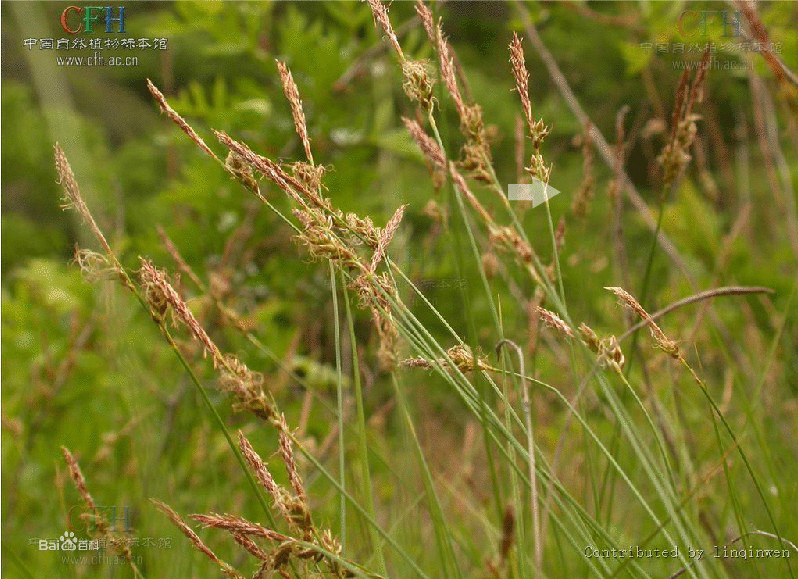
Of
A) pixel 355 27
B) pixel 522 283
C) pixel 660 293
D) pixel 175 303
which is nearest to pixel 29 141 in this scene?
pixel 355 27

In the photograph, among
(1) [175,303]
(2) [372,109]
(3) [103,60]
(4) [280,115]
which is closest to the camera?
(1) [175,303]

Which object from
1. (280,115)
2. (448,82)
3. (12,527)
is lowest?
(12,527)

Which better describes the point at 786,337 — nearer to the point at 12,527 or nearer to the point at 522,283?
the point at 522,283

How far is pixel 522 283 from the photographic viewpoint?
3.15 ft

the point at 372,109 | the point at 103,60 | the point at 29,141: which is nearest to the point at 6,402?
the point at 103,60

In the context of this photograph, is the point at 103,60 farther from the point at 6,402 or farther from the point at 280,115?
the point at 6,402

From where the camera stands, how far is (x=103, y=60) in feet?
3.77

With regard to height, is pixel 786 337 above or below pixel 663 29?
below

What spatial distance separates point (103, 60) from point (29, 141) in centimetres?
181

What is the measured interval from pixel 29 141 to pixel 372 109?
1690 mm

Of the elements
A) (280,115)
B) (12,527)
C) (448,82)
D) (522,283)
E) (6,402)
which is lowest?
(12,527)

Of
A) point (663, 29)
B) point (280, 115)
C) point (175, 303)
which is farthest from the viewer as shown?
point (280, 115)

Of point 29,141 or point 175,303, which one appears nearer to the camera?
point 175,303

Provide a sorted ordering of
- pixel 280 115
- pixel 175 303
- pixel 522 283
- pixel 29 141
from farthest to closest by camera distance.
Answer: pixel 29 141 → pixel 280 115 → pixel 522 283 → pixel 175 303
